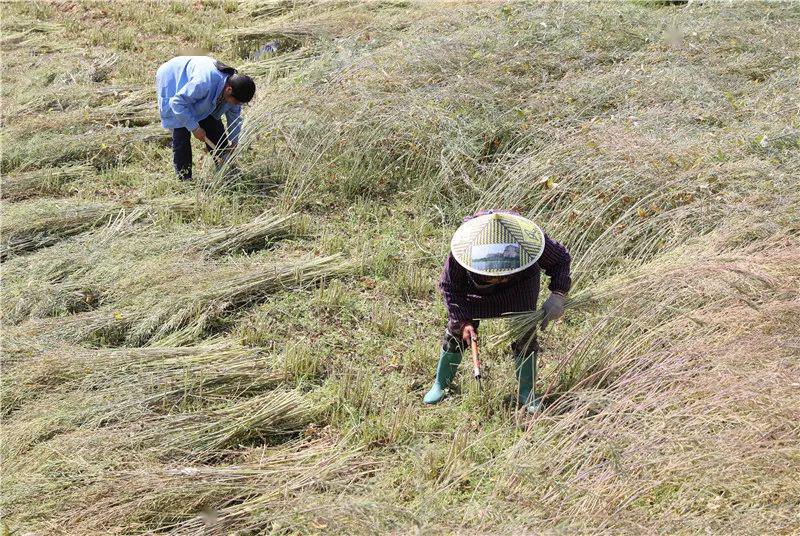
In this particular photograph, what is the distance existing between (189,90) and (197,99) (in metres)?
0.10

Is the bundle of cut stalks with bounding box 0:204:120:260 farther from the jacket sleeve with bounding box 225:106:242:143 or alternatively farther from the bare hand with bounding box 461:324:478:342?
the bare hand with bounding box 461:324:478:342

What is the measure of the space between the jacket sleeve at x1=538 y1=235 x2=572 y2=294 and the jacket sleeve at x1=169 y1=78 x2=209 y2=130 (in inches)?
119

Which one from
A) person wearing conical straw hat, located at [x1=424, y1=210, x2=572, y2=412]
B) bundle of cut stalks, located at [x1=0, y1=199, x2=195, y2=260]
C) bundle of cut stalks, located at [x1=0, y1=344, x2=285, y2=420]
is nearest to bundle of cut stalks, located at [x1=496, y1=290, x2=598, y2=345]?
person wearing conical straw hat, located at [x1=424, y1=210, x2=572, y2=412]

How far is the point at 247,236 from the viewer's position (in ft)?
15.1

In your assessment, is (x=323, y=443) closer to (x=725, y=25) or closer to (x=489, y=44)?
(x=489, y=44)

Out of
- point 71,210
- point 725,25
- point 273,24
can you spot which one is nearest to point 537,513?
point 71,210

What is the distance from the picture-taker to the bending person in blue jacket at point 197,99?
5.07 m

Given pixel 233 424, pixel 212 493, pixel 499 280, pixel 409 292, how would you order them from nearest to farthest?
pixel 212 493 → pixel 499 280 → pixel 233 424 → pixel 409 292

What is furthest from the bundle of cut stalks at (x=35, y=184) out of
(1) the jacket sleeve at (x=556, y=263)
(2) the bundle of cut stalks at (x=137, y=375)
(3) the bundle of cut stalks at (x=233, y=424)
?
(1) the jacket sleeve at (x=556, y=263)

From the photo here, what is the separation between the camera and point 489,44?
6.35m

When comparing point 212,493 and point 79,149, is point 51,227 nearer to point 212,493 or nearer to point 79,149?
point 79,149

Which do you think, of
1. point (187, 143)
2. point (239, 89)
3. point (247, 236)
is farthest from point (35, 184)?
point (247, 236)

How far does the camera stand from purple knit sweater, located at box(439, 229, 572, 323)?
3014 millimetres

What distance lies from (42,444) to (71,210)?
2.28 meters
